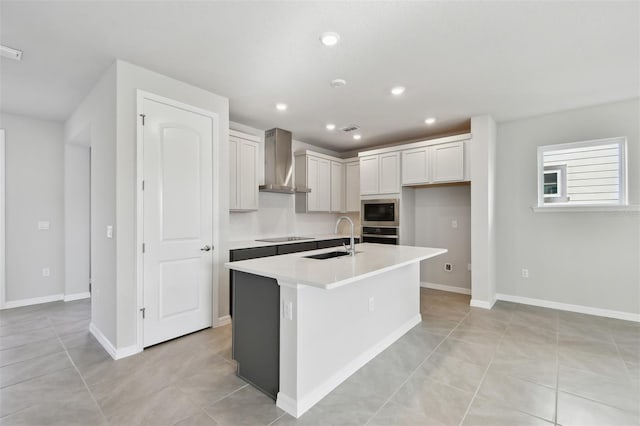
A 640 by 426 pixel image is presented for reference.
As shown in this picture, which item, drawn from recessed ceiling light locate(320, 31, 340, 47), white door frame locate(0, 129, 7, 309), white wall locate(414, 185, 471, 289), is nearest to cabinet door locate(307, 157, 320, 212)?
white wall locate(414, 185, 471, 289)

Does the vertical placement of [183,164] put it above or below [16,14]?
below

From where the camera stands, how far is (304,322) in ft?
6.29

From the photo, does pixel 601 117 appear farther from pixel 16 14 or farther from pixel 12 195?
pixel 12 195

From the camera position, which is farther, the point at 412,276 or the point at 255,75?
the point at 412,276

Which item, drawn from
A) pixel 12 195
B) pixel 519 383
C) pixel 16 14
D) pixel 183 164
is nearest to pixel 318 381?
pixel 519 383

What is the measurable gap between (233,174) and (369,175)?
238 cm

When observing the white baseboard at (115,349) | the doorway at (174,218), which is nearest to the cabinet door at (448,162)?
the doorway at (174,218)

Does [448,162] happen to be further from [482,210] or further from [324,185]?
[324,185]

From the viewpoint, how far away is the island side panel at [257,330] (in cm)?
202

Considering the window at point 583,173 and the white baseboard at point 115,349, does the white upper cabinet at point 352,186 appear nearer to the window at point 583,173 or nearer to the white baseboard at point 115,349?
the window at point 583,173

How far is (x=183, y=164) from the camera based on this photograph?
3016mm

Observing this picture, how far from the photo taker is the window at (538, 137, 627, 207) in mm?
3611

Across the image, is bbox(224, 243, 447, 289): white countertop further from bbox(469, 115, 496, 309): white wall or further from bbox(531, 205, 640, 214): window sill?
bbox(531, 205, 640, 214): window sill

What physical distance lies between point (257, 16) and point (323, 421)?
2624 mm
